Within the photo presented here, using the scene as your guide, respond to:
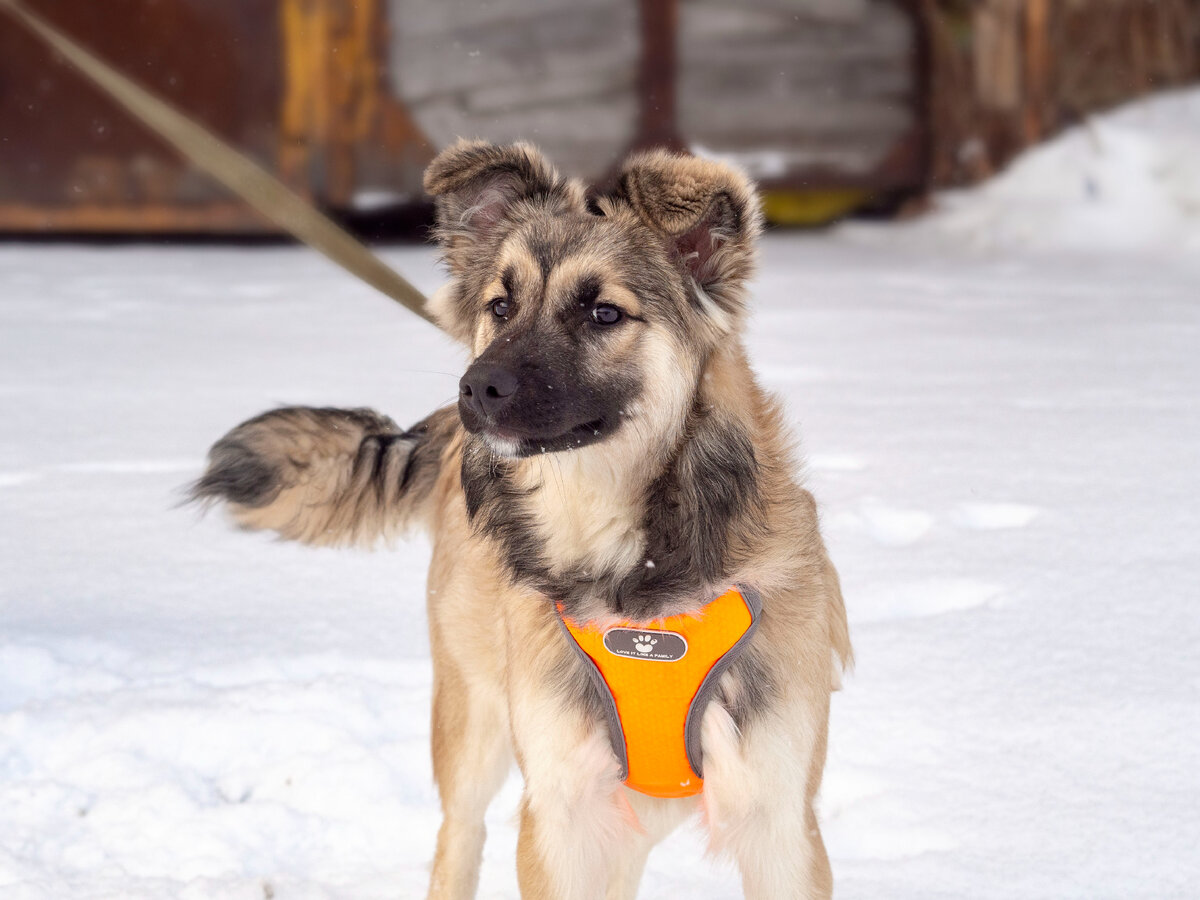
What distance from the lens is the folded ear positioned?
7.75 feet

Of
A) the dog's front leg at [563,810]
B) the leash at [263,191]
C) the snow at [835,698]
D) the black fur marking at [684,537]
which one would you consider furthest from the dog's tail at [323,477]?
the dog's front leg at [563,810]

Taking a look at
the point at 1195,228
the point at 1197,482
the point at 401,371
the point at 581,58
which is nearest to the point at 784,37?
the point at 581,58

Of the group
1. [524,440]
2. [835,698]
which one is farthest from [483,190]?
[835,698]

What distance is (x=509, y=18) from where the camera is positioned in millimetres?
10023

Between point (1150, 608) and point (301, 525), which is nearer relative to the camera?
point (301, 525)

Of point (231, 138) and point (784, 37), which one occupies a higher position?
point (784, 37)

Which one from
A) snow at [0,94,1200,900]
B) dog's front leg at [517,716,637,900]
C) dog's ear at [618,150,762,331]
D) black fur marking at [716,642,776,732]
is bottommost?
snow at [0,94,1200,900]

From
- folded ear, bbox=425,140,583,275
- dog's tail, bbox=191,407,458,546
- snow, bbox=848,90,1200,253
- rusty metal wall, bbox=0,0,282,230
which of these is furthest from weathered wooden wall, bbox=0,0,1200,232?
folded ear, bbox=425,140,583,275

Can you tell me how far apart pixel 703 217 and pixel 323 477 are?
3.84ft

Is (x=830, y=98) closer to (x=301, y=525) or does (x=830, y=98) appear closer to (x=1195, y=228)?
(x=1195, y=228)

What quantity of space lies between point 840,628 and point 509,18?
8.63 meters

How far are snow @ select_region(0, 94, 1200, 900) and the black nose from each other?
64 cm

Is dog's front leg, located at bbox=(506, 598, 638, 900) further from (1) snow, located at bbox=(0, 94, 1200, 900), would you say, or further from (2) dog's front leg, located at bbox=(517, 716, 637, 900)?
(1) snow, located at bbox=(0, 94, 1200, 900)

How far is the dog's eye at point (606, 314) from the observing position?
7.60 ft
